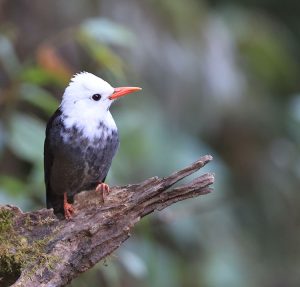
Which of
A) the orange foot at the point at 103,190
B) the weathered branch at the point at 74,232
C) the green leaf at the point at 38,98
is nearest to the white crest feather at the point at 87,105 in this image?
the orange foot at the point at 103,190

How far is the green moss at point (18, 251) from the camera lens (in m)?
3.87

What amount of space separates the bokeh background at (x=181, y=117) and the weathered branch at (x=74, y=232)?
914mm

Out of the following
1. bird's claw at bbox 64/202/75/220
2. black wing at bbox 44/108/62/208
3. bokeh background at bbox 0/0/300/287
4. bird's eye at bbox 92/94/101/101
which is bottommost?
bird's claw at bbox 64/202/75/220

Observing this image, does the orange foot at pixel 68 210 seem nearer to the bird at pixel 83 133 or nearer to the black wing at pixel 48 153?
the bird at pixel 83 133

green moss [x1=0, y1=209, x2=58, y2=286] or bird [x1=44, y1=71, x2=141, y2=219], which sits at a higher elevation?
bird [x1=44, y1=71, x2=141, y2=219]

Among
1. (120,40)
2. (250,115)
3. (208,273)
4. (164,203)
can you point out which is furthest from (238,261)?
(164,203)

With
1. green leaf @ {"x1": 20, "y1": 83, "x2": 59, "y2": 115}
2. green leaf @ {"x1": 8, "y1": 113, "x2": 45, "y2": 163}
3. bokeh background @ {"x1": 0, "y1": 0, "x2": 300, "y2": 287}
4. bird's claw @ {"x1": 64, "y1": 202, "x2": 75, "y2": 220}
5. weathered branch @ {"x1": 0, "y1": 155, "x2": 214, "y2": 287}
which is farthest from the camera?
bokeh background @ {"x1": 0, "y1": 0, "x2": 300, "y2": 287}

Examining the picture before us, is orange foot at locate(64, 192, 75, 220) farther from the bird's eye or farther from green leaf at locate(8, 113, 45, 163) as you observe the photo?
the bird's eye

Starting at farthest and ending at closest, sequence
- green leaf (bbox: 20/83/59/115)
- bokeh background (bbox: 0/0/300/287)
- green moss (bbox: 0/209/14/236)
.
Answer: bokeh background (bbox: 0/0/300/287)
green leaf (bbox: 20/83/59/115)
green moss (bbox: 0/209/14/236)

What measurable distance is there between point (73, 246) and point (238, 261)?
5565mm

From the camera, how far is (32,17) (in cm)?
739

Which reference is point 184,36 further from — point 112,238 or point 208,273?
point 112,238

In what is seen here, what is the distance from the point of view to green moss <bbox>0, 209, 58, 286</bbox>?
387 cm

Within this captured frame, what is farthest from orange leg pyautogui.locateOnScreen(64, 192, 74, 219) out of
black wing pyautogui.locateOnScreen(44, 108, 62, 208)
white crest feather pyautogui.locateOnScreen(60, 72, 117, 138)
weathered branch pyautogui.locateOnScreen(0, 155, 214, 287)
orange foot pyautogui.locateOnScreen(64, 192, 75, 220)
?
white crest feather pyautogui.locateOnScreen(60, 72, 117, 138)
